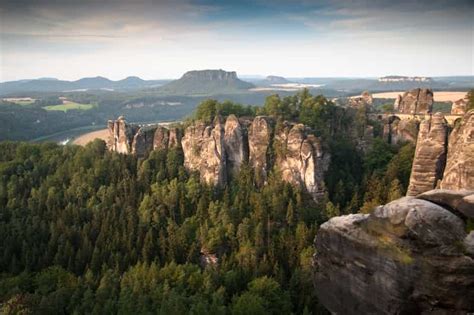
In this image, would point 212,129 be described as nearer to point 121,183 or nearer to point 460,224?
point 121,183

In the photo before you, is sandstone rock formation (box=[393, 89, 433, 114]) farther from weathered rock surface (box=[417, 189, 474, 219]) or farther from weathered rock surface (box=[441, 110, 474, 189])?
weathered rock surface (box=[417, 189, 474, 219])

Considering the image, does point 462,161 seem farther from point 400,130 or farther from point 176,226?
point 176,226

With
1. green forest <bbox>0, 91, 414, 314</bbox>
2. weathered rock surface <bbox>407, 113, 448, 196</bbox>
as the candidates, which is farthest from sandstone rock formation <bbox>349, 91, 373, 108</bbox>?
weathered rock surface <bbox>407, 113, 448, 196</bbox>

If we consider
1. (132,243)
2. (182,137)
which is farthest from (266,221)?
(182,137)

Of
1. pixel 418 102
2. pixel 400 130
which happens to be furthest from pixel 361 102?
pixel 400 130

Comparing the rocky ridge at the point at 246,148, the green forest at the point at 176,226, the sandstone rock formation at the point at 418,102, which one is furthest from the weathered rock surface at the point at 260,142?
the sandstone rock formation at the point at 418,102
